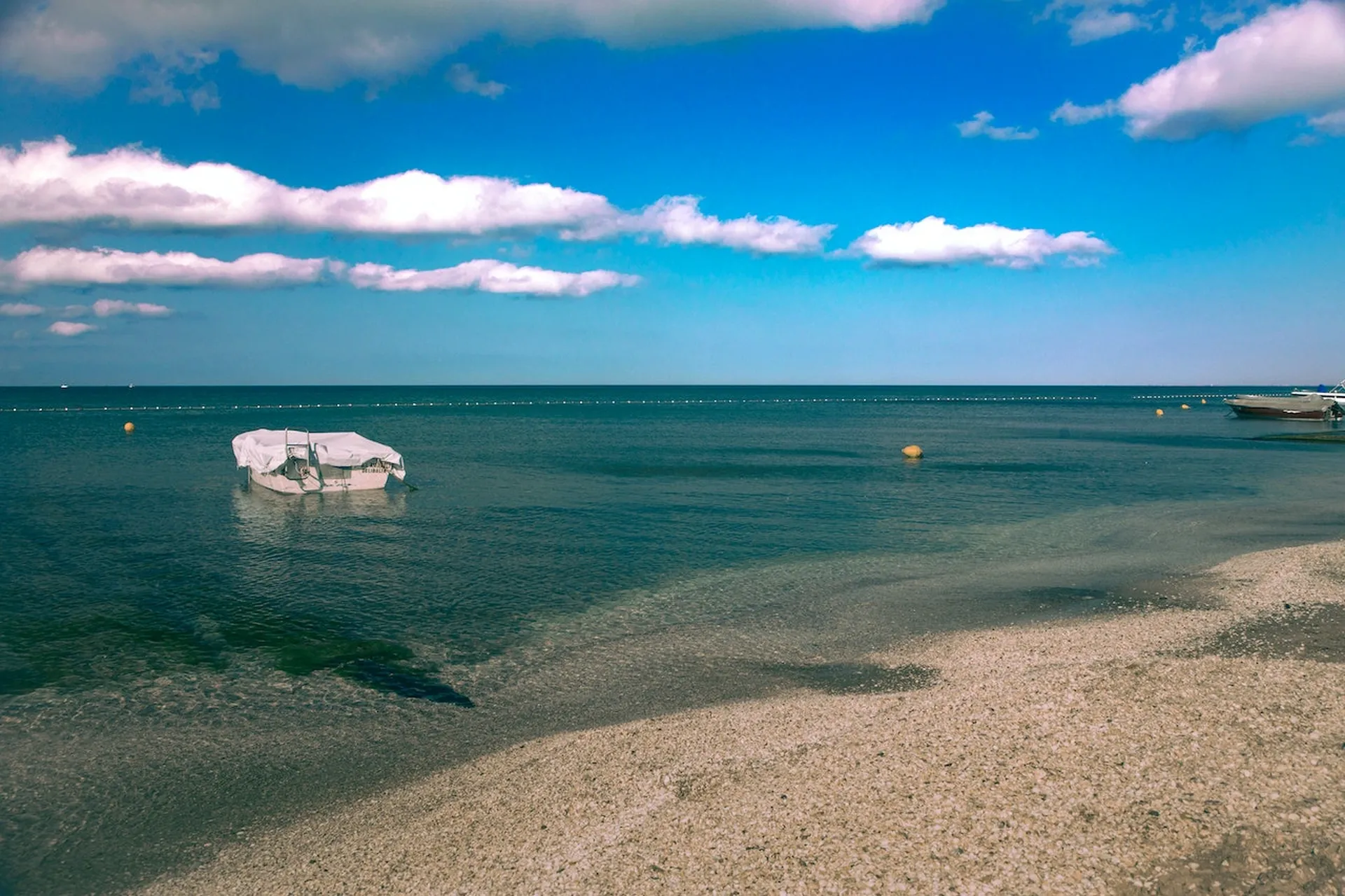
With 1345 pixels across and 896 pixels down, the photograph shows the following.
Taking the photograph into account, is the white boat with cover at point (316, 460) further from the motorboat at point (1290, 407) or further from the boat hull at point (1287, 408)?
the boat hull at point (1287, 408)

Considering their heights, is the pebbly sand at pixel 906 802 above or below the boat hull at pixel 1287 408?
below

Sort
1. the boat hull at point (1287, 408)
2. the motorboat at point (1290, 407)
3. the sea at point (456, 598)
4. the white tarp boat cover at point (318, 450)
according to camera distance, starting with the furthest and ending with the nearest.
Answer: the boat hull at point (1287, 408)
the motorboat at point (1290, 407)
the white tarp boat cover at point (318, 450)
the sea at point (456, 598)

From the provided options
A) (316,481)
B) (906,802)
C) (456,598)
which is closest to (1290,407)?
(316,481)

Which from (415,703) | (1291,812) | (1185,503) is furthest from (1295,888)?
(1185,503)

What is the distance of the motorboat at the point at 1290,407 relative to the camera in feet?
330

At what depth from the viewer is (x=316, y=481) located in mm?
46219

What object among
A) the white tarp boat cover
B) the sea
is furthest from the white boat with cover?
the sea

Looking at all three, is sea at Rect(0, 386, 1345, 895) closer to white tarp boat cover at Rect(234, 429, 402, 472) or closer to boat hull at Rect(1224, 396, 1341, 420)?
white tarp boat cover at Rect(234, 429, 402, 472)

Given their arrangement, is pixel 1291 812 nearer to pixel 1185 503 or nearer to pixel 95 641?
pixel 95 641

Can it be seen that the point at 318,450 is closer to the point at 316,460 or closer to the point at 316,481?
the point at 316,460

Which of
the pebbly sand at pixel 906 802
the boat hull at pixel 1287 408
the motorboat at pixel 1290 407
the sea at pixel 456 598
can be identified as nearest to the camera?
the pebbly sand at pixel 906 802

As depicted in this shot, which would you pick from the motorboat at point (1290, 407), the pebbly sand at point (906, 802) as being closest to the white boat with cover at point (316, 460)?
the pebbly sand at point (906, 802)

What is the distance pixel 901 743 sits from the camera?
1232cm

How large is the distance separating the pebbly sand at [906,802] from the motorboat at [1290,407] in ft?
353
